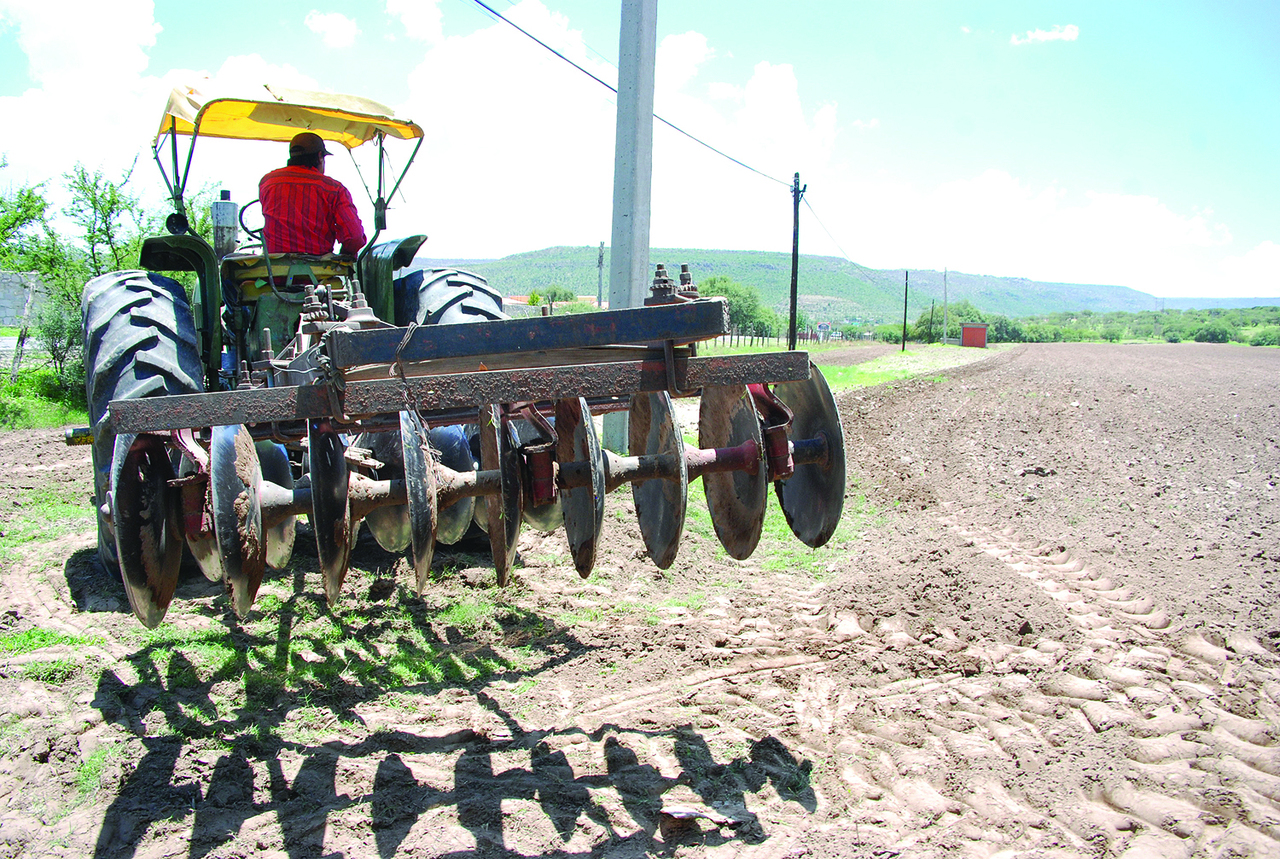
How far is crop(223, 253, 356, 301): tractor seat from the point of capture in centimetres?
451

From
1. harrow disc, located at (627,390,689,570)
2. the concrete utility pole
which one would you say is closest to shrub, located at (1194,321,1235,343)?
the concrete utility pole

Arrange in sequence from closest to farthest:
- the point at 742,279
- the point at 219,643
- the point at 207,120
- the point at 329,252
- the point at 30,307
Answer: the point at 219,643 < the point at 329,252 < the point at 207,120 < the point at 30,307 < the point at 742,279

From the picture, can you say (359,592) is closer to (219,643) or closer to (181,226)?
(219,643)

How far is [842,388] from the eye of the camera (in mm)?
17281

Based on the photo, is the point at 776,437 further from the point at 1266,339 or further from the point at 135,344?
the point at 1266,339

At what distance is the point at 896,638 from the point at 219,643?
307 cm

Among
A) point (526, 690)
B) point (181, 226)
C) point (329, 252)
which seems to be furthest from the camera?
point (329, 252)

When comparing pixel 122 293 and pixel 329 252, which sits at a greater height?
pixel 329 252

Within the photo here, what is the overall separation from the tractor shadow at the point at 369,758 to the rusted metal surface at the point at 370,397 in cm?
122

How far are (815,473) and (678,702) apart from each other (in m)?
1.05

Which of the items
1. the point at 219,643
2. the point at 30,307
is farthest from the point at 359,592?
the point at 30,307

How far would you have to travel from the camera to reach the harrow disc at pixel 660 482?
2.73 m

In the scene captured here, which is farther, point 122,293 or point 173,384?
point 122,293

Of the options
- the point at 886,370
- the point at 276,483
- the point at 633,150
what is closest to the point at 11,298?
the point at 633,150
